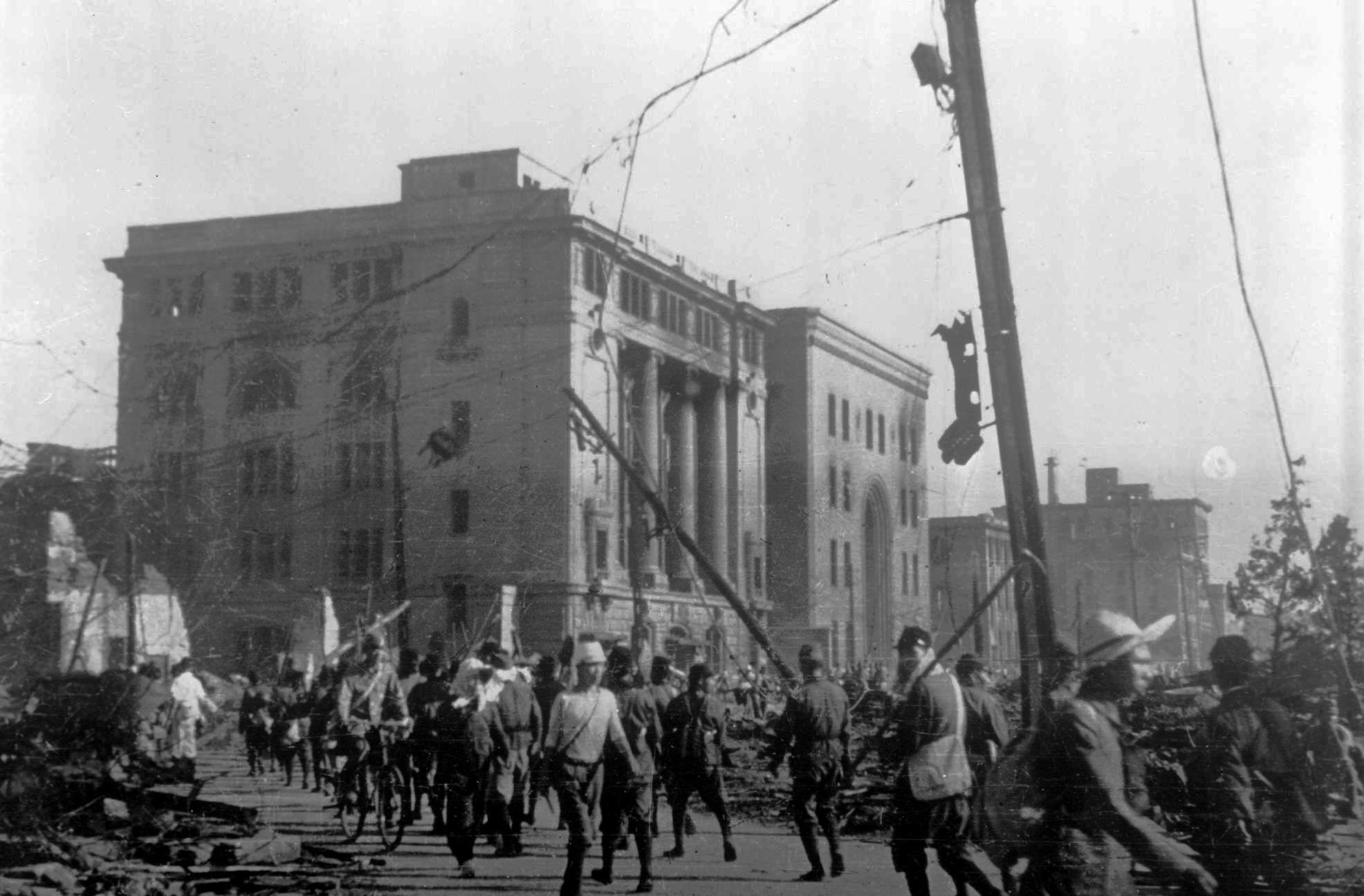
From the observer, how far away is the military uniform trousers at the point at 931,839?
A: 23.9 feet

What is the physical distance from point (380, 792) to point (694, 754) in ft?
10.0

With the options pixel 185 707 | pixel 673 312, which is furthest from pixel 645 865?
pixel 673 312

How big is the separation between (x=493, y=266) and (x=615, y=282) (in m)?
4.63

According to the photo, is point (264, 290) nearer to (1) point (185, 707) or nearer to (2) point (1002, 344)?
(1) point (185, 707)

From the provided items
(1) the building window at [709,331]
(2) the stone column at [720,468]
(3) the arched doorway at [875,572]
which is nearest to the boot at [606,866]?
(1) the building window at [709,331]

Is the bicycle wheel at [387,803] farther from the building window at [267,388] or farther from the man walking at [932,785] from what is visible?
the building window at [267,388]

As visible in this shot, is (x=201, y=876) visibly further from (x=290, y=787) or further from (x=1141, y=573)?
(x=1141, y=573)

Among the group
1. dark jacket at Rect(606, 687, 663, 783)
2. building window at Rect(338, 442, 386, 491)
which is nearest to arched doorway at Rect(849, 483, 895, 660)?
building window at Rect(338, 442, 386, 491)

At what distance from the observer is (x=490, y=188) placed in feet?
135

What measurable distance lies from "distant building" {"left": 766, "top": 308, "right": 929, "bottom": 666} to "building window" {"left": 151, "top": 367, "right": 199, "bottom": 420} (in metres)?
30.2

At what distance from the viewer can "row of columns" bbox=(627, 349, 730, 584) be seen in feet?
162

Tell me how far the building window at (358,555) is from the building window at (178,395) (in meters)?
5.82

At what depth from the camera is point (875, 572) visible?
67250mm

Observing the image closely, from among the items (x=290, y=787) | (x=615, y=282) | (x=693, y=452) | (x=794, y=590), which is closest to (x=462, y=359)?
(x=615, y=282)
